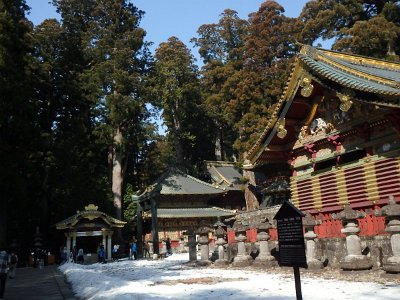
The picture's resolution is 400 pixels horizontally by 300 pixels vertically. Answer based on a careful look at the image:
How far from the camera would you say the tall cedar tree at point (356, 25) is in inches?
1183

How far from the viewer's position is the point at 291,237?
605 cm

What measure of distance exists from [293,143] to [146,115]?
22.2 meters

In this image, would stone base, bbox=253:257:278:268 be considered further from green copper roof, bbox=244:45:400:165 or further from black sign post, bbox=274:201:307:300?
black sign post, bbox=274:201:307:300

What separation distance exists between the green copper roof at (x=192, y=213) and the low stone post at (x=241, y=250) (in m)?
20.0

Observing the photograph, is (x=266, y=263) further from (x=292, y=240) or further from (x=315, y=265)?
(x=292, y=240)

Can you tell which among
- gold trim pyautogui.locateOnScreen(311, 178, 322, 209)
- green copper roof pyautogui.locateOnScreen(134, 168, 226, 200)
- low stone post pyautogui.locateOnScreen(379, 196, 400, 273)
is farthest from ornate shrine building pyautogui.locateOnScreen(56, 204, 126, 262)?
low stone post pyautogui.locateOnScreen(379, 196, 400, 273)

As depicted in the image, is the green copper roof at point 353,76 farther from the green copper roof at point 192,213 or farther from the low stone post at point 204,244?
the green copper roof at point 192,213

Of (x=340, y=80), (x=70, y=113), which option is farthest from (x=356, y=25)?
(x=70, y=113)

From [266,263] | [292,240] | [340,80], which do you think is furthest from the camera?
Answer: [266,263]

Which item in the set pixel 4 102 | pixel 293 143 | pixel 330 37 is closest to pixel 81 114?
pixel 4 102

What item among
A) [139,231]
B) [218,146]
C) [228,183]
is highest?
[218,146]

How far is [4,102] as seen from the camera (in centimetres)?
2738

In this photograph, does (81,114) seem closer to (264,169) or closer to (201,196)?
(201,196)

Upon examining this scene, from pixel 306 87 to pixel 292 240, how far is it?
10851 mm
